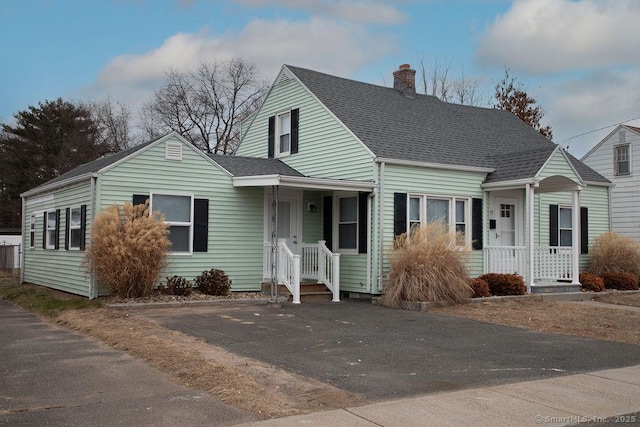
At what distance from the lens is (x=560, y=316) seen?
1270 cm

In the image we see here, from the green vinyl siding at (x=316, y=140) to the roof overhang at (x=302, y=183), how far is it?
57 cm

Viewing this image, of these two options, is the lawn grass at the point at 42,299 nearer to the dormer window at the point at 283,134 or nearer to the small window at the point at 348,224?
the small window at the point at 348,224

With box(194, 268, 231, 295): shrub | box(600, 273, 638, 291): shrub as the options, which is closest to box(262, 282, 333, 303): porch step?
box(194, 268, 231, 295): shrub

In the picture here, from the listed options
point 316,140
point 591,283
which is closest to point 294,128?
point 316,140

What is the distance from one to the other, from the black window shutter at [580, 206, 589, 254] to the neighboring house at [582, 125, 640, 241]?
195 inches

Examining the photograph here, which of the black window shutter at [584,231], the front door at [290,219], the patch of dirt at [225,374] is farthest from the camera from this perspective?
the black window shutter at [584,231]

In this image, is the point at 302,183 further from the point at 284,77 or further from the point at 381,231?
the point at 284,77

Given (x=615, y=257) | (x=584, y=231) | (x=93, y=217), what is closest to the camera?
(x=93, y=217)

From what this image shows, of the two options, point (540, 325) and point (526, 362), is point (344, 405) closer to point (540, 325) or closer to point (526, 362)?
point (526, 362)

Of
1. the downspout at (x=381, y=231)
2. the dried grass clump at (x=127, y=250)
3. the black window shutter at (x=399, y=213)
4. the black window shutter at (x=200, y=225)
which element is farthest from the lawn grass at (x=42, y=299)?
the black window shutter at (x=399, y=213)

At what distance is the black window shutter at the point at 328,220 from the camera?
16734 mm

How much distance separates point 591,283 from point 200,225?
35.1 ft

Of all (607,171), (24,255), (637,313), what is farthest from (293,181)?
(607,171)

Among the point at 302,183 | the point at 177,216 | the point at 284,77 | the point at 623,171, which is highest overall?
the point at 284,77
